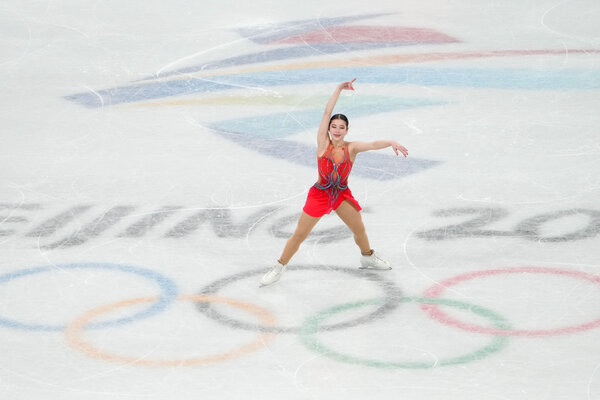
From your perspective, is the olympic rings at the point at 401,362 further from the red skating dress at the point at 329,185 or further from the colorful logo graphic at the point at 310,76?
the colorful logo graphic at the point at 310,76

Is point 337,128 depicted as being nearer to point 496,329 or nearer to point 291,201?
point 496,329

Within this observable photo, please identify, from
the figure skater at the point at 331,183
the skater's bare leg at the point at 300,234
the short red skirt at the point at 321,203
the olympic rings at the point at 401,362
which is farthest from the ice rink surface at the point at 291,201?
the short red skirt at the point at 321,203

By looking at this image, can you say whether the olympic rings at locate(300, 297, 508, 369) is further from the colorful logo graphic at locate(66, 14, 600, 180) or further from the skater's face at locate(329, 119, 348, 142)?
the colorful logo graphic at locate(66, 14, 600, 180)

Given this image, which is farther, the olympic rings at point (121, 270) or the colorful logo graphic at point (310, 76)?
the colorful logo graphic at point (310, 76)

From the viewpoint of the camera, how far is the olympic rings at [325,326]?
7273 millimetres

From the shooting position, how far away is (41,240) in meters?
9.10

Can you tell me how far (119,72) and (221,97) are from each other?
5.87 ft

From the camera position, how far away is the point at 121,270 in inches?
332

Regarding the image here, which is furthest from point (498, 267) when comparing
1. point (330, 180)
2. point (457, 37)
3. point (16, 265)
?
point (457, 37)

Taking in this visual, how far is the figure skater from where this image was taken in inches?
307

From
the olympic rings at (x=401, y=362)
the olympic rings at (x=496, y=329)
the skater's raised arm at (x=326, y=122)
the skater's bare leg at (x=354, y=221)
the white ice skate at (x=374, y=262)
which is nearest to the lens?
the olympic rings at (x=401, y=362)

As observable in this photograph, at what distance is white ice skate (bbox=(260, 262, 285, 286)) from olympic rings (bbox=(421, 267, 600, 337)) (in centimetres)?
123

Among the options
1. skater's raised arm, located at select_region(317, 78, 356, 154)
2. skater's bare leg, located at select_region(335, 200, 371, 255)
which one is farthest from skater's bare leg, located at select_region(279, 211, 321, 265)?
skater's raised arm, located at select_region(317, 78, 356, 154)

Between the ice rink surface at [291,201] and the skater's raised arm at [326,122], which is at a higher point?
the skater's raised arm at [326,122]
